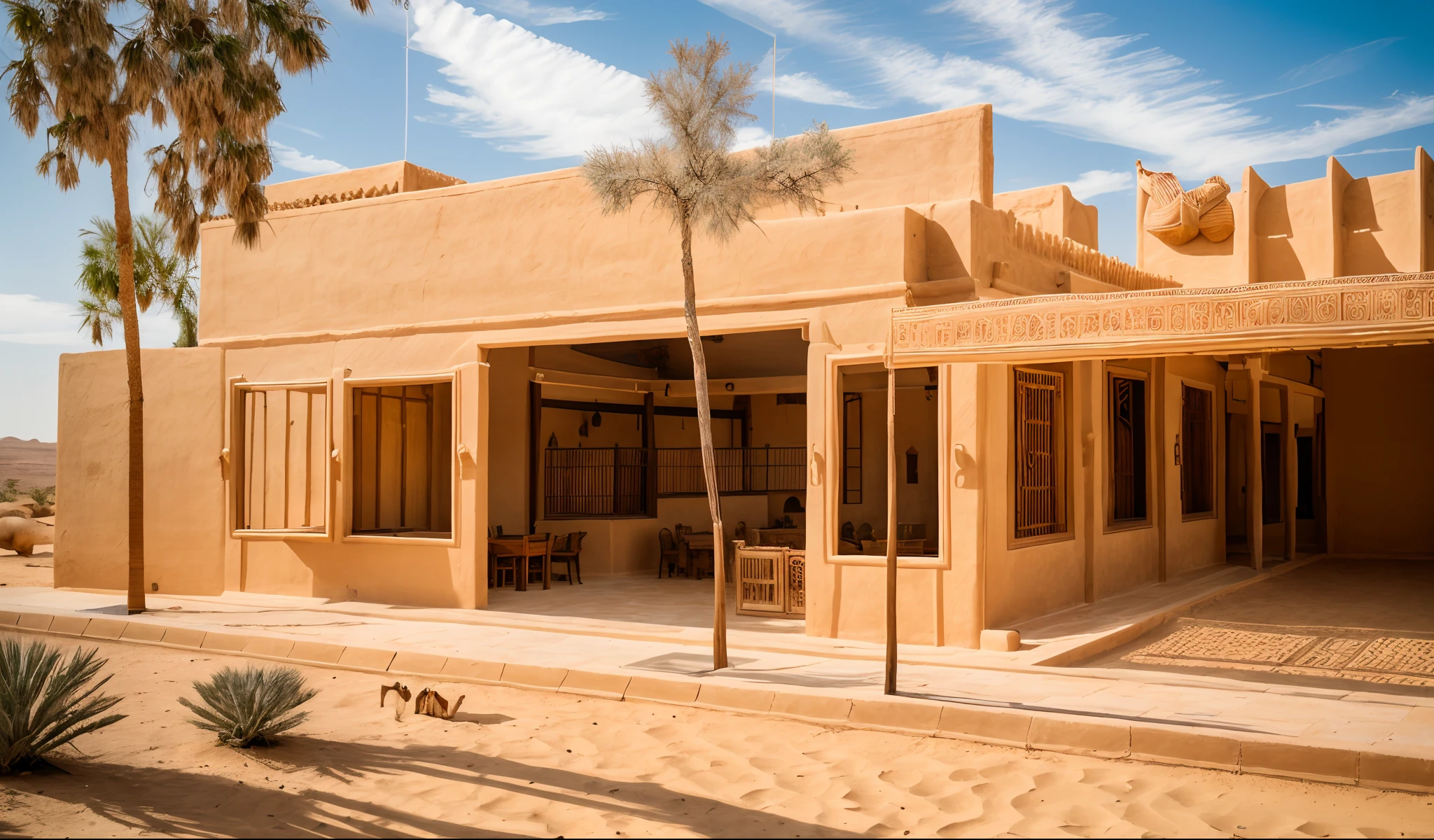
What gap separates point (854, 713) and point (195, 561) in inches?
391

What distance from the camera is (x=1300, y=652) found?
9242mm

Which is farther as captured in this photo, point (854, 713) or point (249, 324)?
point (249, 324)

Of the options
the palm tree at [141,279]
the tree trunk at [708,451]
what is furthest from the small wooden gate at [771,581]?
the palm tree at [141,279]

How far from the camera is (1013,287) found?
34.2 ft

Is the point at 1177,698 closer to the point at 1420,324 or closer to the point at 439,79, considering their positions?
the point at 1420,324

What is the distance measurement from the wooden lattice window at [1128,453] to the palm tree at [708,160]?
6.94m

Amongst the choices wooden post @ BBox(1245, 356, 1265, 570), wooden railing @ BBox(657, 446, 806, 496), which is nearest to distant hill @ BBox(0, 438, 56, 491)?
wooden railing @ BBox(657, 446, 806, 496)

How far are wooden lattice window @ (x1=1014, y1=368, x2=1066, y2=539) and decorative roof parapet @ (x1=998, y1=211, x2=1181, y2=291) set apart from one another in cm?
133

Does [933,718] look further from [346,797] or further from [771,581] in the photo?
[771,581]

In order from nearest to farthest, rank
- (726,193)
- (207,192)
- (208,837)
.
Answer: (208,837)
(726,193)
(207,192)

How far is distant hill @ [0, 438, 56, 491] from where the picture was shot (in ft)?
175

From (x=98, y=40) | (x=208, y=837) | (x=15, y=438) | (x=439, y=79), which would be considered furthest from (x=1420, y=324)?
(x=15, y=438)

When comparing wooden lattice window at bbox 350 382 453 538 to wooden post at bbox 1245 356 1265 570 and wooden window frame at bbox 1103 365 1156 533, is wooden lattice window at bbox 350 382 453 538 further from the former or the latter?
wooden post at bbox 1245 356 1265 570

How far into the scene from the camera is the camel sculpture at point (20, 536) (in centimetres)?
2281
